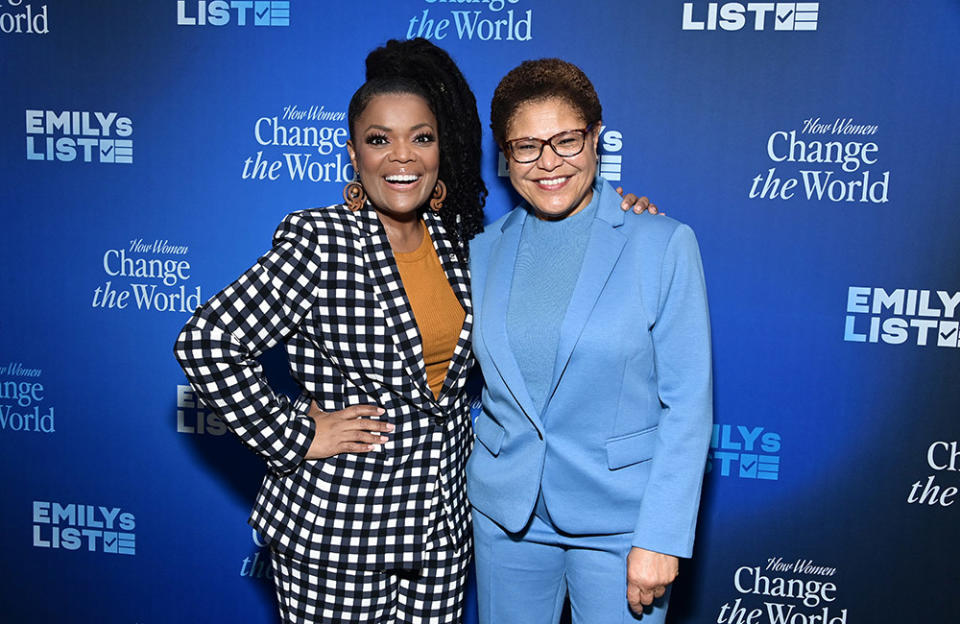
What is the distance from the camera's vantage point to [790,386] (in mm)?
2213

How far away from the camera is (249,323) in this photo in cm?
155

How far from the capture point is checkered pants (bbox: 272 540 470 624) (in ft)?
5.36

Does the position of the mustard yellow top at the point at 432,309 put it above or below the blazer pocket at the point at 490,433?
above

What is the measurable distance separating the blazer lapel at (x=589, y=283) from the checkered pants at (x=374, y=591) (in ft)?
1.57

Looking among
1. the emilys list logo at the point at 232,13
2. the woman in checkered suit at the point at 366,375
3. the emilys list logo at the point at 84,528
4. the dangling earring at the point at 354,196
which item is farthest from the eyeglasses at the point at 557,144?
the emilys list logo at the point at 84,528

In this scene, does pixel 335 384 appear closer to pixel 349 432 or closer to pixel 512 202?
pixel 349 432

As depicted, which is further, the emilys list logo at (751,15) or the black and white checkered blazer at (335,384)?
the emilys list logo at (751,15)

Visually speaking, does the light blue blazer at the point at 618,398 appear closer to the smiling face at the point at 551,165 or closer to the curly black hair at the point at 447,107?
the smiling face at the point at 551,165

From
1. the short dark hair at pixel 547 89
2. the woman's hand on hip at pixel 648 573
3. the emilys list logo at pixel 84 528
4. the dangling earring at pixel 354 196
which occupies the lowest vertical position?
the emilys list logo at pixel 84 528

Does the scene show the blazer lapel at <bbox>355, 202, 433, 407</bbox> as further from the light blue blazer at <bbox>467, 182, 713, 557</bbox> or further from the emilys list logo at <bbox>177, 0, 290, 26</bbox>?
the emilys list logo at <bbox>177, 0, 290, 26</bbox>

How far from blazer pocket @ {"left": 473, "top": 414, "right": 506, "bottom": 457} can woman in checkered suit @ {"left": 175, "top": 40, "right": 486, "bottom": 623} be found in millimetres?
67

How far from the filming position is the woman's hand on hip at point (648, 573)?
4.78 feet

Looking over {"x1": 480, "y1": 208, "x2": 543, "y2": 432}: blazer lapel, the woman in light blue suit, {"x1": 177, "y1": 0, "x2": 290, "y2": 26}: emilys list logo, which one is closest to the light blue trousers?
the woman in light blue suit

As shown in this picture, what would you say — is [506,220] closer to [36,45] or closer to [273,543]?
[273,543]
